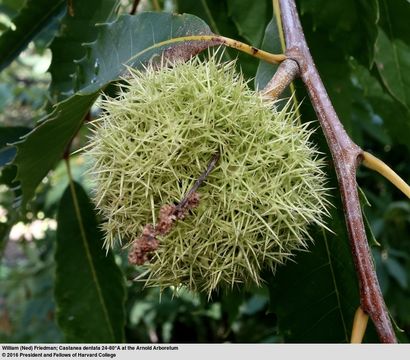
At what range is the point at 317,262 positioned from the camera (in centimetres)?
110

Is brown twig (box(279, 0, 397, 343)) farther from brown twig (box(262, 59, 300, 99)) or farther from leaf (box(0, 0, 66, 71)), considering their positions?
leaf (box(0, 0, 66, 71))

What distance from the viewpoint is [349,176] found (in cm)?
83

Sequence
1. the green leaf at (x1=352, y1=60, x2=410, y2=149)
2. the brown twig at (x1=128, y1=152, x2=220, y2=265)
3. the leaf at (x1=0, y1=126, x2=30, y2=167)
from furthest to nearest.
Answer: the green leaf at (x1=352, y1=60, x2=410, y2=149)
the leaf at (x1=0, y1=126, x2=30, y2=167)
the brown twig at (x1=128, y1=152, x2=220, y2=265)

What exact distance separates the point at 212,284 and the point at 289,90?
19.6 inches

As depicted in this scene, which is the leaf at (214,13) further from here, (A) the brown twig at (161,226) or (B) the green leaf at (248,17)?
(A) the brown twig at (161,226)

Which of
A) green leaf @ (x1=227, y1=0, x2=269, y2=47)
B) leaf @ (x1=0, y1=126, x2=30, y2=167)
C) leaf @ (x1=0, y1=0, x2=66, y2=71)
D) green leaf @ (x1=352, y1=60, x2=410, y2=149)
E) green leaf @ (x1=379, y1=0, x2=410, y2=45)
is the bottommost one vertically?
leaf @ (x1=0, y1=126, x2=30, y2=167)

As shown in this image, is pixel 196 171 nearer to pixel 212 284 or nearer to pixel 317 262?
pixel 212 284

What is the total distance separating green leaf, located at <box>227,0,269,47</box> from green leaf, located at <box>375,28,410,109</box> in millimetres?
305

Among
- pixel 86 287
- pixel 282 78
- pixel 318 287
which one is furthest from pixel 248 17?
pixel 86 287

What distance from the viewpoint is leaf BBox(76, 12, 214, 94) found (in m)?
1.00

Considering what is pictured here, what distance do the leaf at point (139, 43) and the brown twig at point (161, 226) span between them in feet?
0.98

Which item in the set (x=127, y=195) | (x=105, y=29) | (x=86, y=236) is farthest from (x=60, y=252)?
(x=127, y=195)

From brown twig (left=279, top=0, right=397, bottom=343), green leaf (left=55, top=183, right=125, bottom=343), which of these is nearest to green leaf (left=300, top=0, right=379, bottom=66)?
brown twig (left=279, top=0, right=397, bottom=343)

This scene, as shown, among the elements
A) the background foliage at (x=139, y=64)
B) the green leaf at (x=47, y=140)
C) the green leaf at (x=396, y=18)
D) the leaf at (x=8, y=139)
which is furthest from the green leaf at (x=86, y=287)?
the green leaf at (x=396, y=18)
